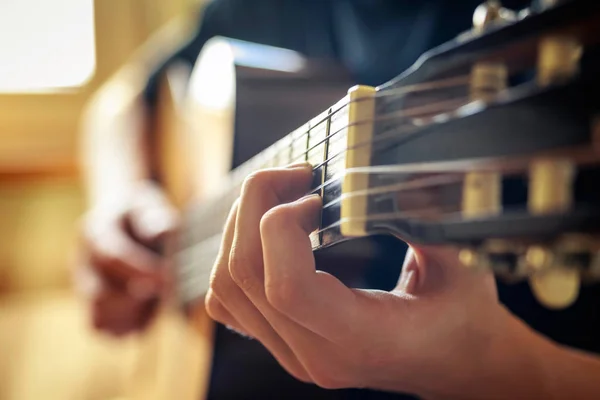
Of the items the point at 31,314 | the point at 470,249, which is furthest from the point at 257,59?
the point at 31,314

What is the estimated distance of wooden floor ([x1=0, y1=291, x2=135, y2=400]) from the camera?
1.11m

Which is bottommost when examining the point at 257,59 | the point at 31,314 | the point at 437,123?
the point at 31,314

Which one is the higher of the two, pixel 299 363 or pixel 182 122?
pixel 182 122

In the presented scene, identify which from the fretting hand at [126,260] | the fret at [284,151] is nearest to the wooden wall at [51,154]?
the fretting hand at [126,260]

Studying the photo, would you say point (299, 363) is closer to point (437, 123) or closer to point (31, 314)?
point (437, 123)

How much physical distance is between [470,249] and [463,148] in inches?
1.5

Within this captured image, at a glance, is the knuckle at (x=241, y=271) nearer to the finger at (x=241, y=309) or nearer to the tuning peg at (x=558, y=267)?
the finger at (x=241, y=309)

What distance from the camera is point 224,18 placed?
104cm

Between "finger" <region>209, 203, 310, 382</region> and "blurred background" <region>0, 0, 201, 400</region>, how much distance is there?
3.77 ft

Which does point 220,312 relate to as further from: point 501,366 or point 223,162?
point 223,162

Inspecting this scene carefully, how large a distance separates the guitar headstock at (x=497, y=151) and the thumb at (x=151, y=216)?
2.03ft

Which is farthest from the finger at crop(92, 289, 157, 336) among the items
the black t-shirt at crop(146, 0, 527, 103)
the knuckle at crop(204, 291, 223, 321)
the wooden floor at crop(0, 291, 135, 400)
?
the knuckle at crop(204, 291, 223, 321)

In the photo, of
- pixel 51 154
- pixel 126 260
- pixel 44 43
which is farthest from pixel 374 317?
pixel 51 154

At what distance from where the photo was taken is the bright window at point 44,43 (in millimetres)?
1545
